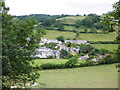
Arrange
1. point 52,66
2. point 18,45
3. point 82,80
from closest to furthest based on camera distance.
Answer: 1. point 18,45
2. point 82,80
3. point 52,66

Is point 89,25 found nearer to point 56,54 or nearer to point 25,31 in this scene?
point 56,54

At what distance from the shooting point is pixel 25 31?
251 inches

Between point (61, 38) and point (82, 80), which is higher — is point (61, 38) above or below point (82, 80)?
above

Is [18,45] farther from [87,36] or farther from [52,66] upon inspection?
[87,36]

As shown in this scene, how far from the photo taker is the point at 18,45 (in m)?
6.34

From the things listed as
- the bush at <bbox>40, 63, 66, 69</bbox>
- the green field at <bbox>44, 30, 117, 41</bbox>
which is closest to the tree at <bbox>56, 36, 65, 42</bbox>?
the green field at <bbox>44, 30, 117, 41</bbox>

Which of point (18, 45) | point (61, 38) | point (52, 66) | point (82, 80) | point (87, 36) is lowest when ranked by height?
point (52, 66)

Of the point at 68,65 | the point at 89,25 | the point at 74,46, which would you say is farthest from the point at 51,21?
the point at 68,65

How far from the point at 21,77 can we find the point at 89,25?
50.8 metres

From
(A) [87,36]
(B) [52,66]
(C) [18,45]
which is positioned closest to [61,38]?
(A) [87,36]

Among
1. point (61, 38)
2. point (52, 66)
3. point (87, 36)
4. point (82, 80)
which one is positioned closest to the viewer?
point (82, 80)

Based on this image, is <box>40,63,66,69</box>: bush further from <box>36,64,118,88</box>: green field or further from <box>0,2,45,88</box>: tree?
<box>0,2,45,88</box>: tree

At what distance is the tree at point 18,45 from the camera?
6008 millimetres

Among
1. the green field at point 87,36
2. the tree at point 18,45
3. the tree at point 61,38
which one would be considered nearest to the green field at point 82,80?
the tree at point 18,45
